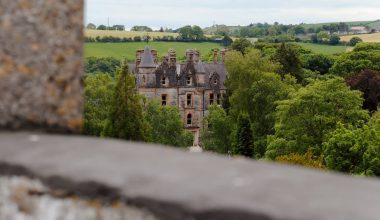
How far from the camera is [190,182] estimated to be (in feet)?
9.95

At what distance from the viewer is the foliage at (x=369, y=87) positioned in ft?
200

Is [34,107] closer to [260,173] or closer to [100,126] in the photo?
[260,173]

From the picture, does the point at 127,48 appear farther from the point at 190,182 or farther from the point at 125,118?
the point at 190,182

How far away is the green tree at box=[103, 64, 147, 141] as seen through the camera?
38.4 metres

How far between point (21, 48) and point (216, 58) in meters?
64.7

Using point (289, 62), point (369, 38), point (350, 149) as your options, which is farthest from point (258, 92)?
point (369, 38)

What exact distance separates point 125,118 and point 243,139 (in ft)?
23.5

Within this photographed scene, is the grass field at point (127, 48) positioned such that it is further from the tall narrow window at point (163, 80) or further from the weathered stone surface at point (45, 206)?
the weathered stone surface at point (45, 206)

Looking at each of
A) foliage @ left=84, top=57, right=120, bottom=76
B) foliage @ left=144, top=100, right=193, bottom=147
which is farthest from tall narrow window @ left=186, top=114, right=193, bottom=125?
foliage @ left=84, top=57, right=120, bottom=76

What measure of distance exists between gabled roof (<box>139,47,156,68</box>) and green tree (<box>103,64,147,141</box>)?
787 inches

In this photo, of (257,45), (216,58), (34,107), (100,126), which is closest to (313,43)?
(257,45)

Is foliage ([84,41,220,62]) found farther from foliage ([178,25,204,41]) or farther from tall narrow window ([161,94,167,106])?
tall narrow window ([161,94,167,106])

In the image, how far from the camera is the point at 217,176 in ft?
10.2

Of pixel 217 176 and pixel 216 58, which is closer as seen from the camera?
pixel 217 176
